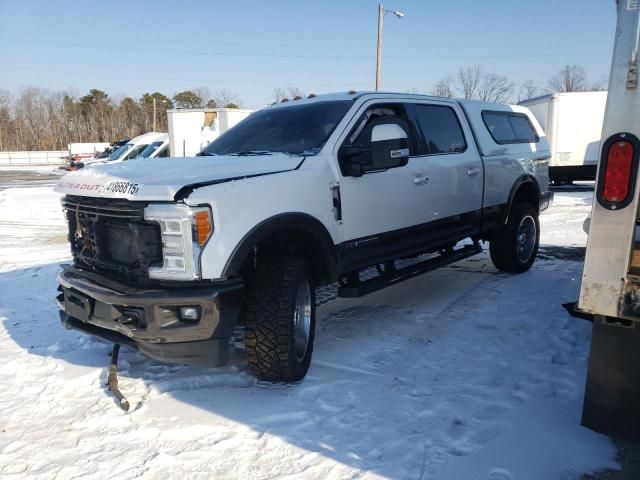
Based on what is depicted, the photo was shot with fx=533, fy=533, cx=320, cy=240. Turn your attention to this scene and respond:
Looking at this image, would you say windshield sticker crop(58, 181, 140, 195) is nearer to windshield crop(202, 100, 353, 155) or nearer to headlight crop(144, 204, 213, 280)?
headlight crop(144, 204, 213, 280)

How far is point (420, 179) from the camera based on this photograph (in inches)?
193

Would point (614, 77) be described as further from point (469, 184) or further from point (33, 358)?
point (33, 358)

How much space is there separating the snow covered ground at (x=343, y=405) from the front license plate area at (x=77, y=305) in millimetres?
567

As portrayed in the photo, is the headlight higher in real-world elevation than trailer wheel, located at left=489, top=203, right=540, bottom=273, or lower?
higher

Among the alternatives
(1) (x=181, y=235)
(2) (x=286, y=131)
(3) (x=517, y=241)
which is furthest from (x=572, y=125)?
(1) (x=181, y=235)

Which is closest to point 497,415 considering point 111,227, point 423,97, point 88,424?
point 88,424

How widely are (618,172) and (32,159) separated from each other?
64.0 meters

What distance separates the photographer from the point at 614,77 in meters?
2.43

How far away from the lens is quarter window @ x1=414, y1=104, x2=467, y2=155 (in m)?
5.21

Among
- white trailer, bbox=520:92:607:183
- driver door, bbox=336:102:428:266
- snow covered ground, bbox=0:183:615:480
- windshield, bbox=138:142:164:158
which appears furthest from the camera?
windshield, bbox=138:142:164:158

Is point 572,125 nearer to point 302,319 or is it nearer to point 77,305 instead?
point 302,319

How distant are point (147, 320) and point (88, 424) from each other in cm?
77

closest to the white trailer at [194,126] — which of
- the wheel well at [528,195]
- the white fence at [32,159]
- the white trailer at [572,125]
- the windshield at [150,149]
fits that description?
the windshield at [150,149]

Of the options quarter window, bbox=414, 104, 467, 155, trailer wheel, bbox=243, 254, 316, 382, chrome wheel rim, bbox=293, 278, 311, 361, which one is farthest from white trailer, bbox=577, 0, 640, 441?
quarter window, bbox=414, 104, 467, 155
